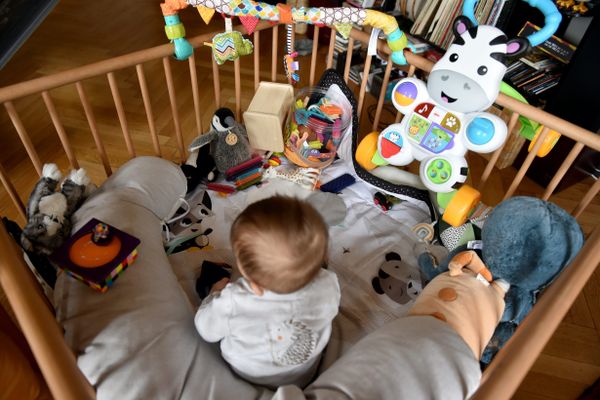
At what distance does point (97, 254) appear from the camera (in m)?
0.88

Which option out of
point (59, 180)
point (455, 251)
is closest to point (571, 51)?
point (455, 251)

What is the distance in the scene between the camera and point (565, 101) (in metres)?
1.48

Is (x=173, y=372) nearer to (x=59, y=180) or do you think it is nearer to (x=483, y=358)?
(x=59, y=180)

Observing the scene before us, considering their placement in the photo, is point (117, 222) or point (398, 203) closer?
point (117, 222)

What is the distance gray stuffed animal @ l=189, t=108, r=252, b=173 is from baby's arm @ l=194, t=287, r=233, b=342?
2.06ft

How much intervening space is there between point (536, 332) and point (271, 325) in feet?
1.31

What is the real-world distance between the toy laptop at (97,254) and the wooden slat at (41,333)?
0.77 ft

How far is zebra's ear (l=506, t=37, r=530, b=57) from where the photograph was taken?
1.01 meters

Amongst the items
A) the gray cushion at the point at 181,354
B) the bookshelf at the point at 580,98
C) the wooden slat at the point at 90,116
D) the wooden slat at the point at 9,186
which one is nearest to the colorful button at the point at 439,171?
the gray cushion at the point at 181,354

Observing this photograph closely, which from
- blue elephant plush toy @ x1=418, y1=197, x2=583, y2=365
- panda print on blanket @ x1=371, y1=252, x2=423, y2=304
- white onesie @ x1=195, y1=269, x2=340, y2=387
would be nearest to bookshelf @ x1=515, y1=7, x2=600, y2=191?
blue elephant plush toy @ x1=418, y1=197, x2=583, y2=365

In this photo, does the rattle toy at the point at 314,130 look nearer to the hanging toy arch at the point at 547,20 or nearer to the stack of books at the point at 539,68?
the hanging toy arch at the point at 547,20

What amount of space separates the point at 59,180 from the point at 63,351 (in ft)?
2.14

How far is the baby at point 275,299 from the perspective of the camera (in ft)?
2.14

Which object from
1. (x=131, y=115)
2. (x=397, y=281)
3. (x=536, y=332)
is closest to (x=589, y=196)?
(x=397, y=281)
